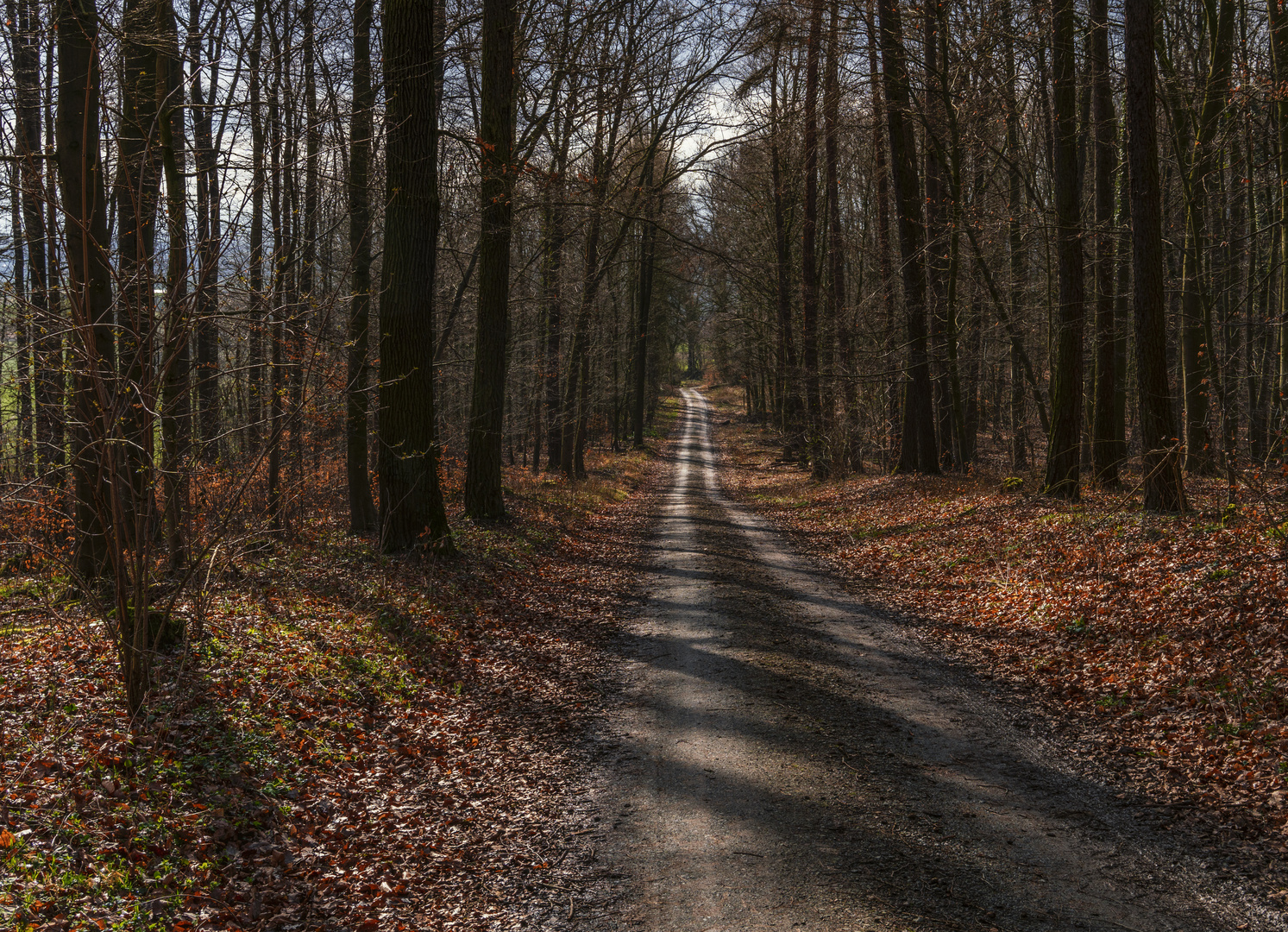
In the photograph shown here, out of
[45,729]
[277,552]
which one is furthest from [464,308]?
[45,729]

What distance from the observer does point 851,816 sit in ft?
15.4

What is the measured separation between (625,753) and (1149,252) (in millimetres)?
9323

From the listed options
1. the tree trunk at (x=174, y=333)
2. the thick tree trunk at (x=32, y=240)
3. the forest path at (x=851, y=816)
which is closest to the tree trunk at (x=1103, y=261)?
the forest path at (x=851, y=816)

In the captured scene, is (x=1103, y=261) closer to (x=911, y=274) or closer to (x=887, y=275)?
(x=911, y=274)

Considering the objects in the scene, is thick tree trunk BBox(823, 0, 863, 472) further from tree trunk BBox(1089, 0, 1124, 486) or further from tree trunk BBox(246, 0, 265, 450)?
tree trunk BBox(246, 0, 265, 450)

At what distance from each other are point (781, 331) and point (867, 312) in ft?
16.0

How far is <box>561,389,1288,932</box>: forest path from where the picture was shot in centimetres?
380

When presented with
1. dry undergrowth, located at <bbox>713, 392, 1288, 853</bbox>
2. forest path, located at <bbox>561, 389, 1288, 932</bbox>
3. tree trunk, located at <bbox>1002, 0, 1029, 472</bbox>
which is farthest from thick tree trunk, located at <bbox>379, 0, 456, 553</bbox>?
tree trunk, located at <bbox>1002, 0, 1029, 472</bbox>

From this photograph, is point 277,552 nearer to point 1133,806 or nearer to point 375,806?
point 375,806

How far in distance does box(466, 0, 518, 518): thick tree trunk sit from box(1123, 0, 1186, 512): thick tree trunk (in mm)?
8798

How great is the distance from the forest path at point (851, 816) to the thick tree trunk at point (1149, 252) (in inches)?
182

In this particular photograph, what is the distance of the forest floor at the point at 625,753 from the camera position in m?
3.91

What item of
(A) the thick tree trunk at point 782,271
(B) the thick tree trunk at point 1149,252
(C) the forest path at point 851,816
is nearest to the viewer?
(C) the forest path at point 851,816

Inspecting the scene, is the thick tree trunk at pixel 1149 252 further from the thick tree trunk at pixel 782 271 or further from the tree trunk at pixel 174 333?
the thick tree trunk at pixel 782 271
